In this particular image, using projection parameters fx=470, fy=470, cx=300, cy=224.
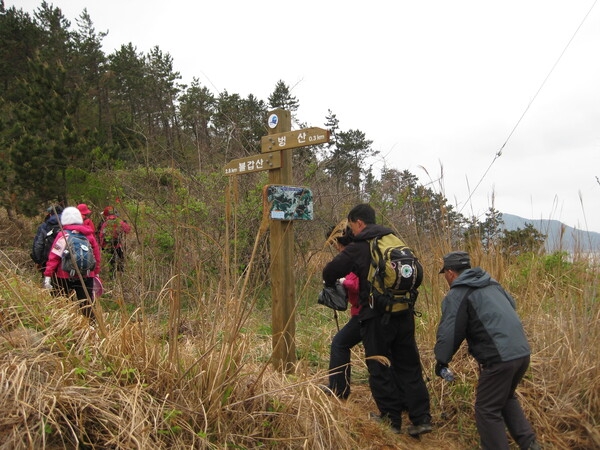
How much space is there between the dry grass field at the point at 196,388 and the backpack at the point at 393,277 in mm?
859

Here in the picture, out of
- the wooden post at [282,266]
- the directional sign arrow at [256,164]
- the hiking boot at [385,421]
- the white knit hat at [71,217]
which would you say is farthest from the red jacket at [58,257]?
the hiking boot at [385,421]

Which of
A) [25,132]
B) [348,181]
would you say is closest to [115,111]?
[25,132]

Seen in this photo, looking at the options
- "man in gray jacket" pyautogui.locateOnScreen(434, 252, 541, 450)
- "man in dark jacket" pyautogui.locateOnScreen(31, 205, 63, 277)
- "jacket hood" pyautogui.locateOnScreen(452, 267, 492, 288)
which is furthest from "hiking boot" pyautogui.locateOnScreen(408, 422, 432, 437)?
"man in dark jacket" pyautogui.locateOnScreen(31, 205, 63, 277)

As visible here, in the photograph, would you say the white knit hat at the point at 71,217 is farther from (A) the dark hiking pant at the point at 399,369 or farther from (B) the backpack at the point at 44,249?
(A) the dark hiking pant at the point at 399,369

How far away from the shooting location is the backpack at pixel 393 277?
3.49 m

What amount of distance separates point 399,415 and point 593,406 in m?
1.44

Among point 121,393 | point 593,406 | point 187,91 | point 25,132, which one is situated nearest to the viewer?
point 121,393

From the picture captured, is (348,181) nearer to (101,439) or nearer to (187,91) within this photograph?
(101,439)

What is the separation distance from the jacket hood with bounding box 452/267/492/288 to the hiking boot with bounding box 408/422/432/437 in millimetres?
1217

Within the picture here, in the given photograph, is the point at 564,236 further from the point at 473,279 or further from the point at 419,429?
the point at 419,429

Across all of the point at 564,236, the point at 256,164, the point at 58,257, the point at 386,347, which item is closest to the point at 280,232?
the point at 256,164

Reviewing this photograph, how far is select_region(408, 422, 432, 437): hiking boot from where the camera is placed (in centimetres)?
363

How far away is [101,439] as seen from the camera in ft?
7.34

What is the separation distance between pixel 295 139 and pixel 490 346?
2.27 metres
